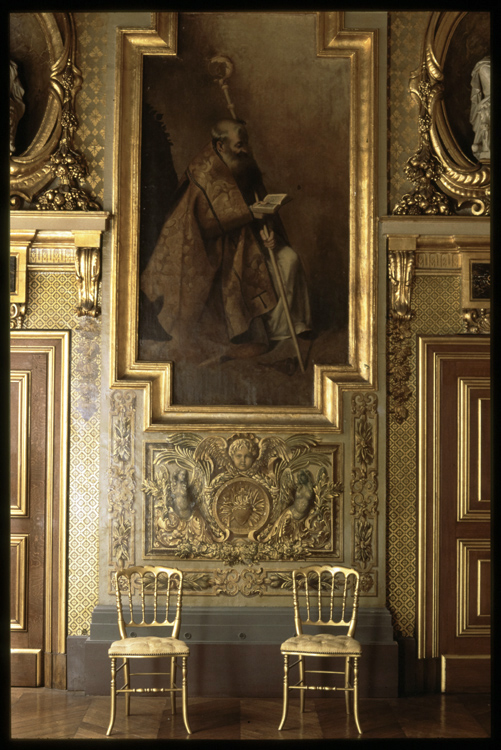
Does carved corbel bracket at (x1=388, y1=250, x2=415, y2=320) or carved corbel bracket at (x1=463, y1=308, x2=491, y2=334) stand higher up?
carved corbel bracket at (x1=388, y1=250, x2=415, y2=320)

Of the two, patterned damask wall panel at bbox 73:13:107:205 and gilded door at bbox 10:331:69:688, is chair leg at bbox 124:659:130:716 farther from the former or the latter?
patterned damask wall panel at bbox 73:13:107:205

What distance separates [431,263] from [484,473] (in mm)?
1618

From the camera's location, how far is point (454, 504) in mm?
5422

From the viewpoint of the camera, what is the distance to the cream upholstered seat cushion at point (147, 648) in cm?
452

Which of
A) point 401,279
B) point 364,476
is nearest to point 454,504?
point 364,476

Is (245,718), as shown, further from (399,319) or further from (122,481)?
(399,319)

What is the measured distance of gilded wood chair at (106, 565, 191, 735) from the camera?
453 centimetres

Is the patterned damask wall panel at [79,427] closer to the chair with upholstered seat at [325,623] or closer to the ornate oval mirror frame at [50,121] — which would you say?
the ornate oval mirror frame at [50,121]

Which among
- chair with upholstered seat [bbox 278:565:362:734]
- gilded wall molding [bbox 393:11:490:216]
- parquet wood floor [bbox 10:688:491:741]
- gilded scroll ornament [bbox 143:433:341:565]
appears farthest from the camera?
gilded wall molding [bbox 393:11:490:216]

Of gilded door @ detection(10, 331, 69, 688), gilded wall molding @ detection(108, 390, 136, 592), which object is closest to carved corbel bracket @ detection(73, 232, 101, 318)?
gilded door @ detection(10, 331, 69, 688)

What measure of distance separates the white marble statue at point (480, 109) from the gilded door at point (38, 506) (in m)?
3.37

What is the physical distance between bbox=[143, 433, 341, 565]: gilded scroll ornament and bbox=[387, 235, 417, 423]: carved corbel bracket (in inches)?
27.9

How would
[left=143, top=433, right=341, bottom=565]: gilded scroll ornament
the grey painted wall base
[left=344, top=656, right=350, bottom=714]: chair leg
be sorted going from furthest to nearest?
1. [left=143, top=433, right=341, bottom=565]: gilded scroll ornament
2. the grey painted wall base
3. [left=344, top=656, right=350, bottom=714]: chair leg

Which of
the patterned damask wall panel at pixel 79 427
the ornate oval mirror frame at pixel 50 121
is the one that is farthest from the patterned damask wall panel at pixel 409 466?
the ornate oval mirror frame at pixel 50 121
